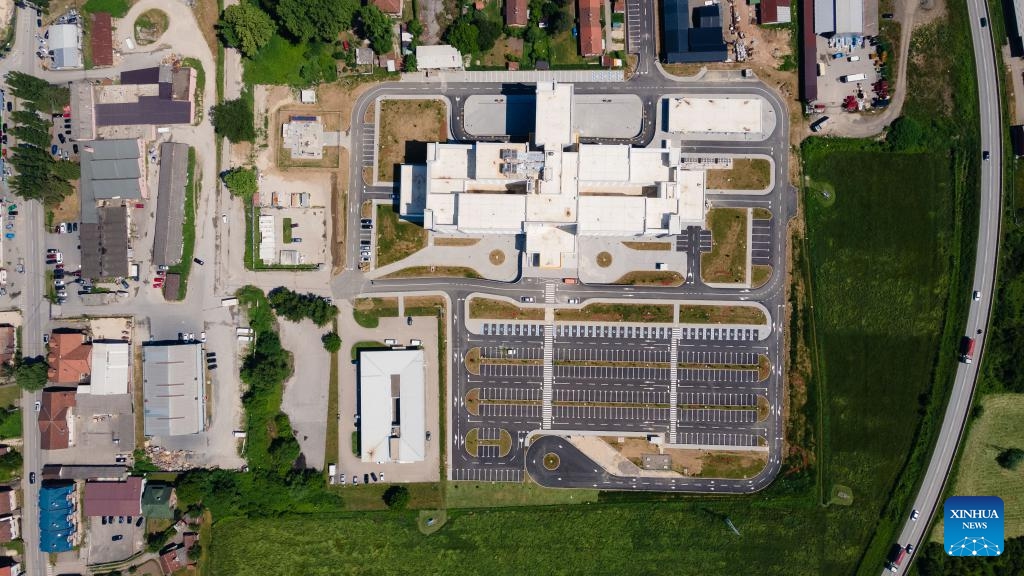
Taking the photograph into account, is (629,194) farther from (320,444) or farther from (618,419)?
(320,444)

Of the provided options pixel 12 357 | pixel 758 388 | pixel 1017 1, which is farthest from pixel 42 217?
pixel 1017 1

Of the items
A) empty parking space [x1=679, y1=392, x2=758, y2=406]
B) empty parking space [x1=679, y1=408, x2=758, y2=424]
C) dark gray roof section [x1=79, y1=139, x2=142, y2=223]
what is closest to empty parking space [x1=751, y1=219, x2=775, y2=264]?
empty parking space [x1=679, y1=392, x2=758, y2=406]

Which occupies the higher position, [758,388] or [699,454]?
[758,388]

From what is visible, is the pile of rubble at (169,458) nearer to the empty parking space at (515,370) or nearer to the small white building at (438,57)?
the empty parking space at (515,370)

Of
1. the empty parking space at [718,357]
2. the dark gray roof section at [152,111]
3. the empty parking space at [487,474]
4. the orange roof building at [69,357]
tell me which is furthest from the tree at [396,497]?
the dark gray roof section at [152,111]

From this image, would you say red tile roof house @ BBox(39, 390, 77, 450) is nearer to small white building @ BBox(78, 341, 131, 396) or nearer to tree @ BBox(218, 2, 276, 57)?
small white building @ BBox(78, 341, 131, 396)

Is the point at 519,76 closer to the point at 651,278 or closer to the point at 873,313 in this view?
the point at 651,278
